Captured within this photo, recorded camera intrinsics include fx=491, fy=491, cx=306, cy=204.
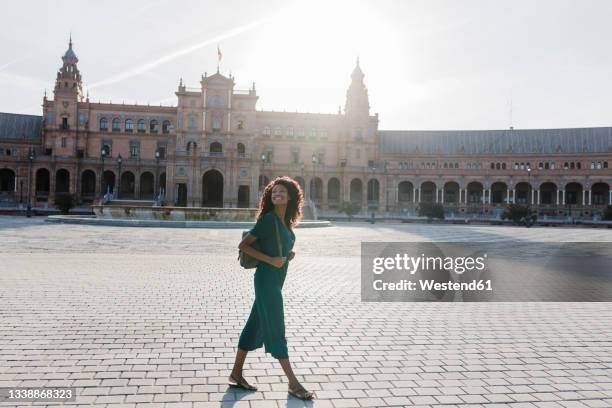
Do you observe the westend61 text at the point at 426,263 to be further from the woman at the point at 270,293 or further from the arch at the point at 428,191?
the arch at the point at 428,191

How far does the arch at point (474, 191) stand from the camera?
8619 centimetres

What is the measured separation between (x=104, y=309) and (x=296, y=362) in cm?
408

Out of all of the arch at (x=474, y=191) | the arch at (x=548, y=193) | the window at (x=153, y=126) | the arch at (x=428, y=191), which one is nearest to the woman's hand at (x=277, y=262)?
the window at (x=153, y=126)

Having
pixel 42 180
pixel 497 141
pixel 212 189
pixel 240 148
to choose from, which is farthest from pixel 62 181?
pixel 497 141

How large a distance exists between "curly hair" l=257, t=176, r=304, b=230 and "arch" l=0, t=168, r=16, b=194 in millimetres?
88461

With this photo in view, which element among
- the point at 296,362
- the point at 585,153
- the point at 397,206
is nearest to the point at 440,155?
the point at 397,206

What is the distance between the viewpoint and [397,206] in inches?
3182

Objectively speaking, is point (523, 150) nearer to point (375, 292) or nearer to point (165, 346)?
point (375, 292)

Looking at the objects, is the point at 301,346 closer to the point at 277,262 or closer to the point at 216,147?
the point at 277,262

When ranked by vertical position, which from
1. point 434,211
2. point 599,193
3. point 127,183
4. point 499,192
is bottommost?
point 434,211

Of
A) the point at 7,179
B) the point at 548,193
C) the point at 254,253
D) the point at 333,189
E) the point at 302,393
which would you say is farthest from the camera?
the point at 548,193

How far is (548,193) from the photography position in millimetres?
84125

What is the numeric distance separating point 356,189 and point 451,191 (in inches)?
705

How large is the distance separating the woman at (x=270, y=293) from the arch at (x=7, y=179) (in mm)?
88617
